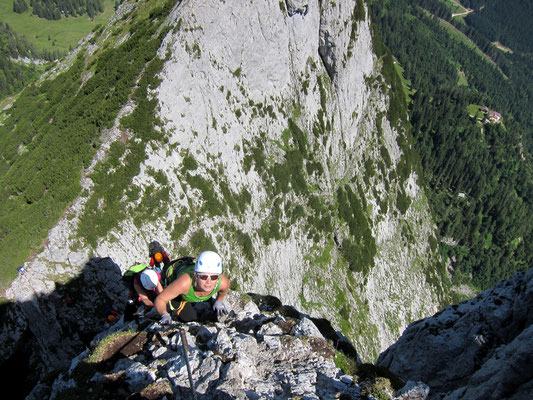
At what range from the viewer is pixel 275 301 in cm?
1875

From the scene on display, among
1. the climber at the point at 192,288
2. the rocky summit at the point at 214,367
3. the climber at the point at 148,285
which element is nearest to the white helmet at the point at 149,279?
the climber at the point at 148,285

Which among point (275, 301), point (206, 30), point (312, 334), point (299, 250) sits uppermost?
point (206, 30)

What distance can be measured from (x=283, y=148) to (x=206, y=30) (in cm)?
2276

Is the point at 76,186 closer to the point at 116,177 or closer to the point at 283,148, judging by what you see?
the point at 116,177

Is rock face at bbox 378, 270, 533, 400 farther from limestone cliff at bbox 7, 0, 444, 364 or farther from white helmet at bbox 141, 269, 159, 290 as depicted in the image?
limestone cliff at bbox 7, 0, 444, 364

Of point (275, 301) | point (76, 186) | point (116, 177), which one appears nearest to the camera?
point (275, 301)

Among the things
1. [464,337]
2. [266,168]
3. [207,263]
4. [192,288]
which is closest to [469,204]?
[266,168]

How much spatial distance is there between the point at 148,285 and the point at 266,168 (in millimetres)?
39975

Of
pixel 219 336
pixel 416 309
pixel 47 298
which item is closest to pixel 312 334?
pixel 219 336

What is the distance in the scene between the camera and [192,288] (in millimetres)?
11922

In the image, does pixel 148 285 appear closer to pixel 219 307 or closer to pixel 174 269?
pixel 174 269

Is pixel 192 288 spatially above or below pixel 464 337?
above

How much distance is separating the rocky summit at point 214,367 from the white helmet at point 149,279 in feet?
5.80

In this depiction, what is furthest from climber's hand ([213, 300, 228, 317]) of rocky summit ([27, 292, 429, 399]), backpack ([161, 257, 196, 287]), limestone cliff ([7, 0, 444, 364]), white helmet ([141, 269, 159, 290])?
limestone cliff ([7, 0, 444, 364])
